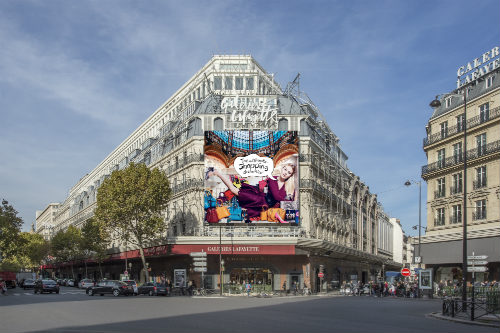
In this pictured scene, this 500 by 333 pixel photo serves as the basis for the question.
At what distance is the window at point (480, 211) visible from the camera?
152 feet

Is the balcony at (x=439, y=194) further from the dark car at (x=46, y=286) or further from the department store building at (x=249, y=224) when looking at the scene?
the dark car at (x=46, y=286)

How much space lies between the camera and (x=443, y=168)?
171 feet

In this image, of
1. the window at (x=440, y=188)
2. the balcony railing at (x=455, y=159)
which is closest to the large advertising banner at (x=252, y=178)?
the balcony railing at (x=455, y=159)

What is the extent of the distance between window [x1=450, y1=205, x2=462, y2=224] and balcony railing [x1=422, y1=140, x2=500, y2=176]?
387 cm

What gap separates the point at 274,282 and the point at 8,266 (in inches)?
3206

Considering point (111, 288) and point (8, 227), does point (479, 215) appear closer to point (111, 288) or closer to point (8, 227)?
point (111, 288)

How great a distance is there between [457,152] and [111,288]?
32.9 metres

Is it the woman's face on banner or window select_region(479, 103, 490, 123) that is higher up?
window select_region(479, 103, 490, 123)

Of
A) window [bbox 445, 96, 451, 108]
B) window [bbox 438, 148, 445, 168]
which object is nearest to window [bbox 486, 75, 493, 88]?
window [bbox 445, 96, 451, 108]

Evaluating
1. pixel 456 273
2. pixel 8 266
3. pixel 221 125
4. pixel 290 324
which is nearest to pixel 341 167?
pixel 221 125

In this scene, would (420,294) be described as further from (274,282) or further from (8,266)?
(8,266)

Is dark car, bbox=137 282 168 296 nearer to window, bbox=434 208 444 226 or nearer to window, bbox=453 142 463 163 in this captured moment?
window, bbox=434 208 444 226

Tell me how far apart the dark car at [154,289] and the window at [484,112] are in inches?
1215

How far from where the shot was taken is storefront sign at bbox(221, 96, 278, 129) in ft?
201
